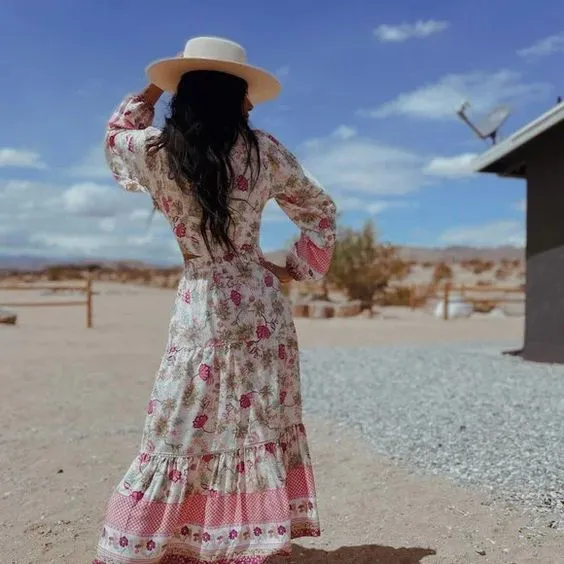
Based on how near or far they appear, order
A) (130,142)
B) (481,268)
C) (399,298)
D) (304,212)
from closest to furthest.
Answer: (130,142) → (304,212) → (399,298) → (481,268)

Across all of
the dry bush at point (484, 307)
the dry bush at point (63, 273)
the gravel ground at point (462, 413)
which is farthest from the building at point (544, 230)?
the dry bush at point (63, 273)

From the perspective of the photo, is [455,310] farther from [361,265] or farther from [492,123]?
[492,123]

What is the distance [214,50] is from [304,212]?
62cm

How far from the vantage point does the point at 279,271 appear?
2.66 metres

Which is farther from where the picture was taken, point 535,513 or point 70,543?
point 535,513

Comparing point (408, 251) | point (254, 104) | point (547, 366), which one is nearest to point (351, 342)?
point (547, 366)

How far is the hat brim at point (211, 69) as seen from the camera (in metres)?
2.47

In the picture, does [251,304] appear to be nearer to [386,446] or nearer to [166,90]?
[166,90]

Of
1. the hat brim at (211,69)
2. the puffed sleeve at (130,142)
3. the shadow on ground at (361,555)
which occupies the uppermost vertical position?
the hat brim at (211,69)

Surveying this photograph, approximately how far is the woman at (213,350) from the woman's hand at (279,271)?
5 centimetres

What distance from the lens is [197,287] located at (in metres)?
2.55

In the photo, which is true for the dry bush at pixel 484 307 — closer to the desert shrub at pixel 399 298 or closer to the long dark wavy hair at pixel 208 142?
the desert shrub at pixel 399 298

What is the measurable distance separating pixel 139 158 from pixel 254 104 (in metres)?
0.48

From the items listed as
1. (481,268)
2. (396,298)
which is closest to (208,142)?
(396,298)
